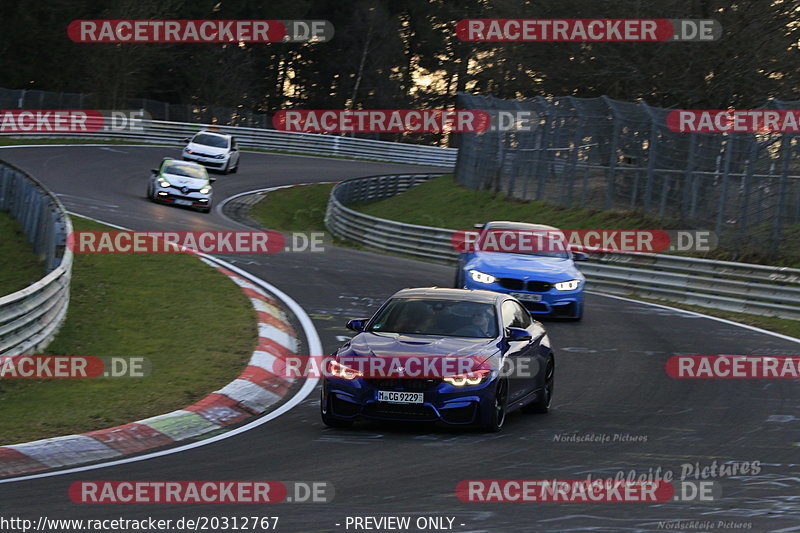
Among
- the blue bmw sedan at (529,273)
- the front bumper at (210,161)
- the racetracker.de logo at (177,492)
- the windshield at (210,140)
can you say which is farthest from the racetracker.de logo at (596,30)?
the racetracker.de logo at (177,492)

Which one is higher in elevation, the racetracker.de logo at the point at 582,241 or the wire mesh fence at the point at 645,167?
the wire mesh fence at the point at 645,167

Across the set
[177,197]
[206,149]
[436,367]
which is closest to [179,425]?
[436,367]

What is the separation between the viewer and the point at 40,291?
45.1 ft

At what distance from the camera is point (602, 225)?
3011 cm

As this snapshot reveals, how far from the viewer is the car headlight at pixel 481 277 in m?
18.0

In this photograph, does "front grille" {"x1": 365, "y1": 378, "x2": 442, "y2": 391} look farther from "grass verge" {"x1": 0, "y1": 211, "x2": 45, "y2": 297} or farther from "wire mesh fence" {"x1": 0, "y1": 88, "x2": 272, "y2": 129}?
"wire mesh fence" {"x1": 0, "y1": 88, "x2": 272, "y2": 129}

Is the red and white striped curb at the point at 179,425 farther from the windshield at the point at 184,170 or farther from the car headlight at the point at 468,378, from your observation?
the windshield at the point at 184,170

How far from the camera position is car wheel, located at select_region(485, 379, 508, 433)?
1034 centimetres

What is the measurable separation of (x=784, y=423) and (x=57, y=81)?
194 ft

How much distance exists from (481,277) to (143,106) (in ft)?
162

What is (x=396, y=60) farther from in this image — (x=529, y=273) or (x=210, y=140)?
(x=529, y=273)

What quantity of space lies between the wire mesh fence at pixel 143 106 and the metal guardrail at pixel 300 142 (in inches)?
225

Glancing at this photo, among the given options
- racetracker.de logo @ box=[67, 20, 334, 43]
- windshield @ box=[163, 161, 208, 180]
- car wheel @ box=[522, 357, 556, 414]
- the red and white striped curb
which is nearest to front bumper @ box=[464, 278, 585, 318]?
the red and white striped curb

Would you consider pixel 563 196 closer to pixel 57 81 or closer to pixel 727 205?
pixel 727 205
